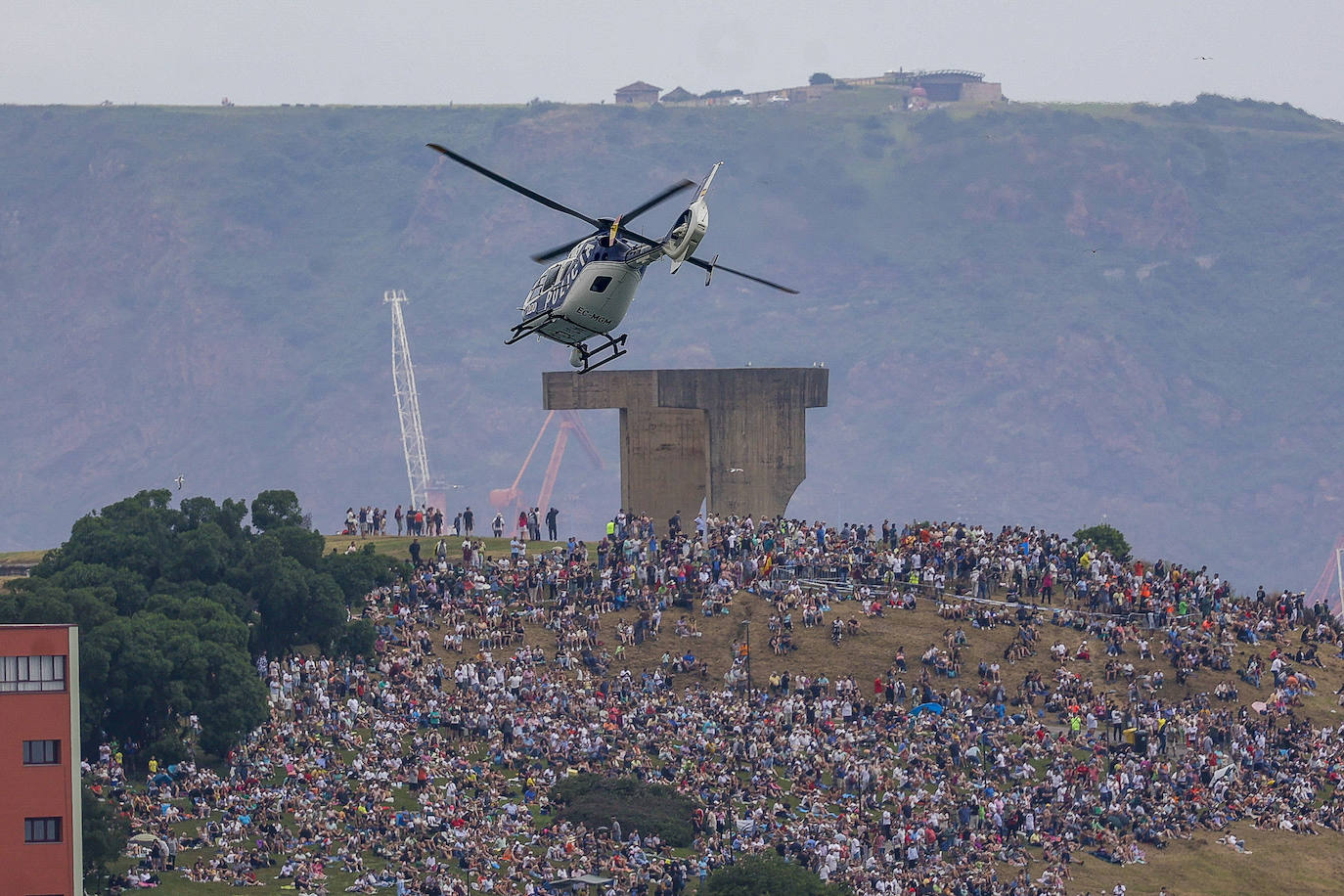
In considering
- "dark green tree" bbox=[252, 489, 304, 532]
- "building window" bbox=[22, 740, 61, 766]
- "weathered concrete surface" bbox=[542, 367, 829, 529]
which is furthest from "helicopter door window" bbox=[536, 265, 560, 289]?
"weathered concrete surface" bbox=[542, 367, 829, 529]

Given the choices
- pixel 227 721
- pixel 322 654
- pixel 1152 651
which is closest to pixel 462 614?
pixel 322 654

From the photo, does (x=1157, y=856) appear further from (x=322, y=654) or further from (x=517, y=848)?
(x=322, y=654)

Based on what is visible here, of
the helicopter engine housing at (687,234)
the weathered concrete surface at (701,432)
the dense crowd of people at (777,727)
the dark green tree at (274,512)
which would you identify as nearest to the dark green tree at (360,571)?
the dense crowd of people at (777,727)

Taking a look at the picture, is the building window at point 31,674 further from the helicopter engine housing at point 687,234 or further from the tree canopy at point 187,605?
the helicopter engine housing at point 687,234

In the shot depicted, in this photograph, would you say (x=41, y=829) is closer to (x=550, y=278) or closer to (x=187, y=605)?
(x=187, y=605)

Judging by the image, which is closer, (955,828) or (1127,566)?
(955,828)
